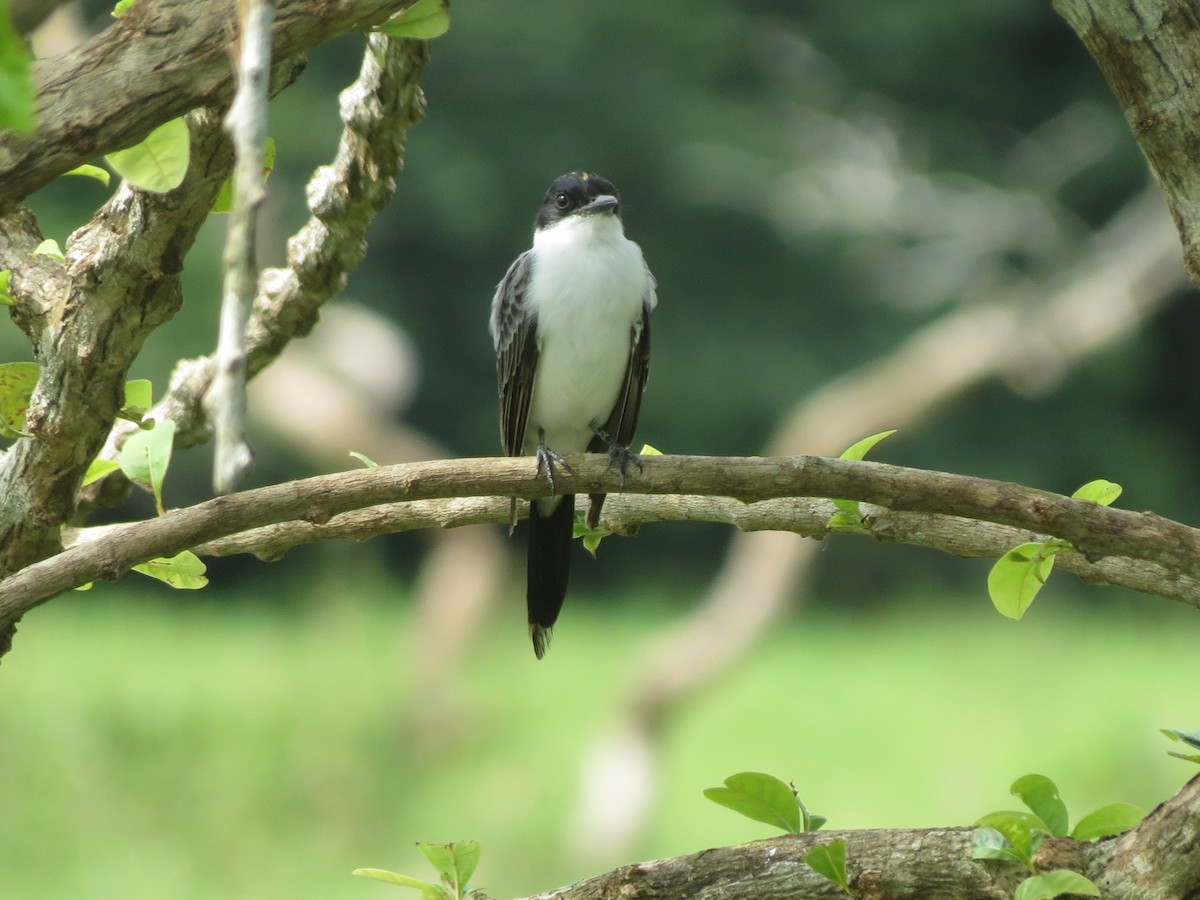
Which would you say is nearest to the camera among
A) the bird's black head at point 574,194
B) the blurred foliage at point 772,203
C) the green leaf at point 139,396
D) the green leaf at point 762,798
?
the green leaf at point 762,798

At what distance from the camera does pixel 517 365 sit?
4.21 m

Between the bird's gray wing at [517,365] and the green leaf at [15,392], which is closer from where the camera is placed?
the green leaf at [15,392]

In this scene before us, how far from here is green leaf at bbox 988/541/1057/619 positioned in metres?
2.10

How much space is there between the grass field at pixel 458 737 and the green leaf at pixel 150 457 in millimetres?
5452

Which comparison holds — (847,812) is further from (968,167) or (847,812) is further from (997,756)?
(968,167)

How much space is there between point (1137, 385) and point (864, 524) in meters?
17.0

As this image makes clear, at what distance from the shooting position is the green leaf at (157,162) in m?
1.70

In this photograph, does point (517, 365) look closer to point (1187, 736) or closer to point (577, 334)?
point (577, 334)

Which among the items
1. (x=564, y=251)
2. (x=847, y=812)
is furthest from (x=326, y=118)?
(x=564, y=251)

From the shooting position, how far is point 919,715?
10602 mm

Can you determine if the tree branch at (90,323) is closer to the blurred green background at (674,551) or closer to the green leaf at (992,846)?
the green leaf at (992,846)

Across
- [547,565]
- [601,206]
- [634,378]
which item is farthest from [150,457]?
[601,206]

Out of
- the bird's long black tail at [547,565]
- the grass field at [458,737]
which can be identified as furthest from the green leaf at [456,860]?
the grass field at [458,737]

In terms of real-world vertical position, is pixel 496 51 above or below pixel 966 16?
below
